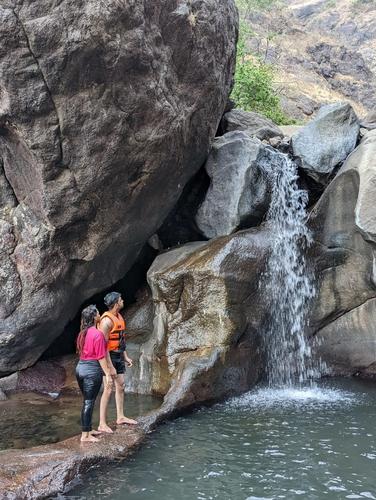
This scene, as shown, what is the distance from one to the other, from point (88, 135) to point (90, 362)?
16.0 feet

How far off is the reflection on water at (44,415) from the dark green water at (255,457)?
1460mm

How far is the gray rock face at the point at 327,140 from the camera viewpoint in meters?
15.3

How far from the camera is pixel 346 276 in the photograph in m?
13.6

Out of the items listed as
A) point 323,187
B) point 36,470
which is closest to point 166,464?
point 36,470

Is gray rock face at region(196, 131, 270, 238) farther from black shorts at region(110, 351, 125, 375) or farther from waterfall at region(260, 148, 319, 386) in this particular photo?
black shorts at region(110, 351, 125, 375)

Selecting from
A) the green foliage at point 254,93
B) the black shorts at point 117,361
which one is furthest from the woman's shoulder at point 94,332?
the green foliage at point 254,93

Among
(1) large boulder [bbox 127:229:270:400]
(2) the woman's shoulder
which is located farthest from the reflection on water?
(2) the woman's shoulder

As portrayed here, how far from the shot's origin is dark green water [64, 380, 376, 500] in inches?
276

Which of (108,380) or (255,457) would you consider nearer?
(255,457)

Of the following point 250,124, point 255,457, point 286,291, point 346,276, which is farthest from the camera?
point 250,124

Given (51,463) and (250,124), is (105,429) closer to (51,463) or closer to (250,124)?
(51,463)

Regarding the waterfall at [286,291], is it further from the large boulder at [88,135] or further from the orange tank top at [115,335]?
the orange tank top at [115,335]

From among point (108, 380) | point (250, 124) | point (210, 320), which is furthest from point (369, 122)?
point (108, 380)

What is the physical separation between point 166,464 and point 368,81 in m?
59.0
